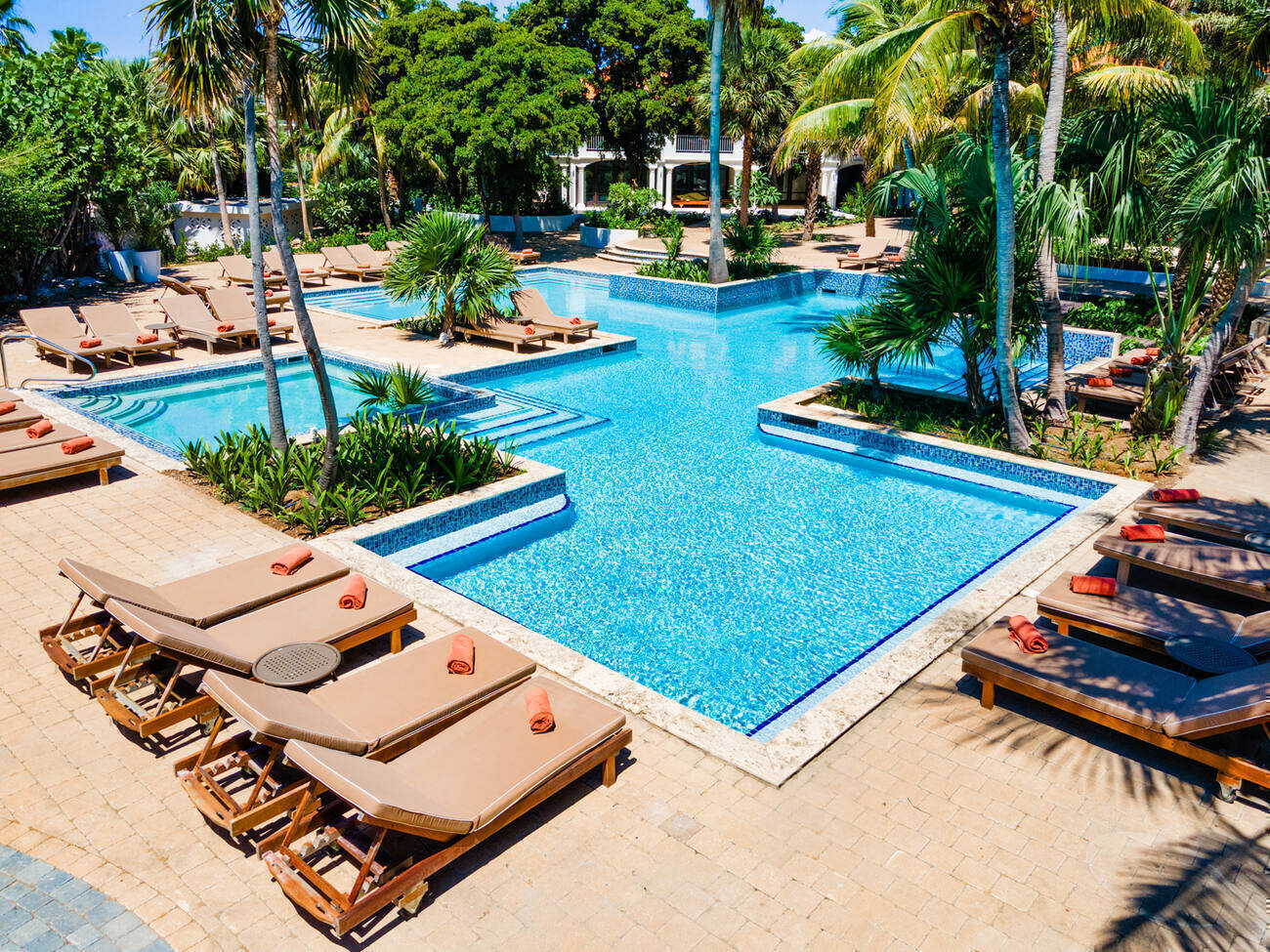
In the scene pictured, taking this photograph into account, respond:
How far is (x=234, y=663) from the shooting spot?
5262 mm

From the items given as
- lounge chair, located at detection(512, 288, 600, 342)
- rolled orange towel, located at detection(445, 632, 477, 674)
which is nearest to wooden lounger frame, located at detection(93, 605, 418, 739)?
rolled orange towel, located at detection(445, 632, 477, 674)

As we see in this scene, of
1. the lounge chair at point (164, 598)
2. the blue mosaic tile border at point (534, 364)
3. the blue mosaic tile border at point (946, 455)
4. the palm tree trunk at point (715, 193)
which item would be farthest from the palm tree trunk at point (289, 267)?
the palm tree trunk at point (715, 193)

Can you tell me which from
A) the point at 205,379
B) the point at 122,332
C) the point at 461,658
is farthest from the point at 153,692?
the point at 122,332

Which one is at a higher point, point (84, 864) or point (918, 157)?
point (918, 157)

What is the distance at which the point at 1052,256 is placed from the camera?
10.6 metres

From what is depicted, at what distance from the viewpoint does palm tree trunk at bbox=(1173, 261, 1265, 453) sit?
9891 millimetres

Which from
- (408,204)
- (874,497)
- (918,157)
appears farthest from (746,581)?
(408,204)

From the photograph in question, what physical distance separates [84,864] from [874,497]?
824 centimetres

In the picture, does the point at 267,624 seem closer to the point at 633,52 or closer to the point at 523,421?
the point at 523,421

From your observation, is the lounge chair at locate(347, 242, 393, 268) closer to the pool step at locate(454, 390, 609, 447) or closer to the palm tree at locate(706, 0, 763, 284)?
the palm tree at locate(706, 0, 763, 284)

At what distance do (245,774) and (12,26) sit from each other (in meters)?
26.6

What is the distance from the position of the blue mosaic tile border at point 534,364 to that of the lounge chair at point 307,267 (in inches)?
378

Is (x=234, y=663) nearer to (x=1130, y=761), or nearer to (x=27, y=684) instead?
(x=27, y=684)

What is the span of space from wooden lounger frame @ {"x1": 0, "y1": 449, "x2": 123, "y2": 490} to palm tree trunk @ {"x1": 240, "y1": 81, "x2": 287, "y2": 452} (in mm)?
1676
